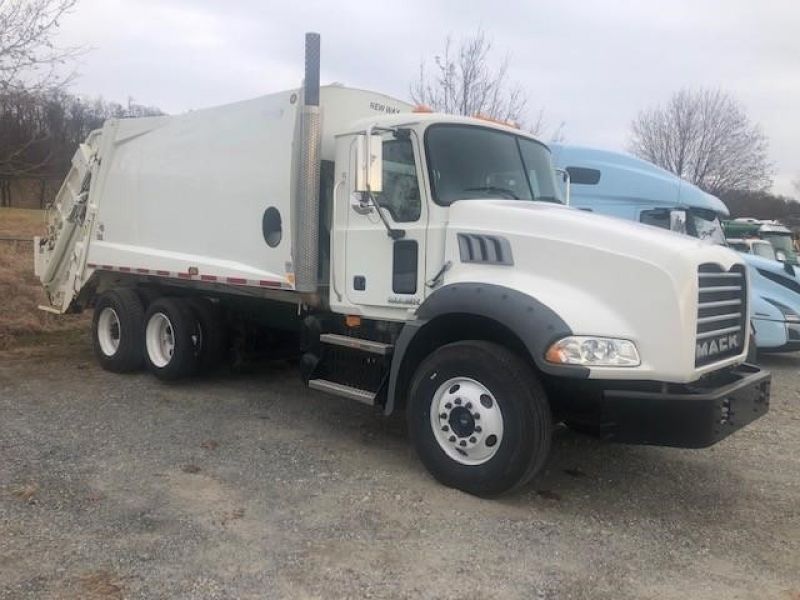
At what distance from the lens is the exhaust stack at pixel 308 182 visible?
6.09 m

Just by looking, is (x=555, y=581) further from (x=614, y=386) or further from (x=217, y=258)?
(x=217, y=258)

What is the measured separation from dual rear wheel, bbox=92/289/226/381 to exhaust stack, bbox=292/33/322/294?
6.99 feet

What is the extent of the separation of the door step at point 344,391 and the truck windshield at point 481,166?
1.61 metres

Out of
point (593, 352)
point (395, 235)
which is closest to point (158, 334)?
point (395, 235)

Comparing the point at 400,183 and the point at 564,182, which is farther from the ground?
the point at 564,182

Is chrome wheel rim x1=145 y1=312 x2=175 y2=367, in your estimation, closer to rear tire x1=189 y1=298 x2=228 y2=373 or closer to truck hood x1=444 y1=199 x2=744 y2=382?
rear tire x1=189 y1=298 x2=228 y2=373

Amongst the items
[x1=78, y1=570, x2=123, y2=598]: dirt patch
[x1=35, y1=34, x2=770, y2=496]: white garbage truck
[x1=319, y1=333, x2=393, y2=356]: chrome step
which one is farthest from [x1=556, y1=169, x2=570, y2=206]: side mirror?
[x1=78, y1=570, x2=123, y2=598]: dirt patch

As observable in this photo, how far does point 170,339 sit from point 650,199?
768 centimetres

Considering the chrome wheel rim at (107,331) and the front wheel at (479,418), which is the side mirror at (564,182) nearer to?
the front wheel at (479,418)

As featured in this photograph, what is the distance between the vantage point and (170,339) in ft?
27.1

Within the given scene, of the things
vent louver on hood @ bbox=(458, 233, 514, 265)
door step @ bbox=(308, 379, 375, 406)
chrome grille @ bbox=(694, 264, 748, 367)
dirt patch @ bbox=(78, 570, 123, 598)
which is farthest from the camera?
door step @ bbox=(308, 379, 375, 406)

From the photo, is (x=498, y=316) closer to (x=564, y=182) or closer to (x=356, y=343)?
(x=356, y=343)

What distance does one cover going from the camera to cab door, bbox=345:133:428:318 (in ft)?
18.3

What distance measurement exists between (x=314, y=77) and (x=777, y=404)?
20.4 feet
